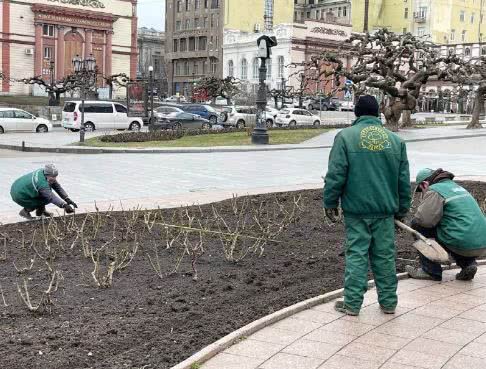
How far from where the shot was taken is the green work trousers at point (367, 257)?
520 centimetres

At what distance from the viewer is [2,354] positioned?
13.9ft

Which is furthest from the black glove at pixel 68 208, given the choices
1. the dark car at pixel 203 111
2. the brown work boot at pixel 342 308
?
the dark car at pixel 203 111

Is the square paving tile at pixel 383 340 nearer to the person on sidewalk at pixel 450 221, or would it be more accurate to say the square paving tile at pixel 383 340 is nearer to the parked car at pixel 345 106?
the person on sidewalk at pixel 450 221

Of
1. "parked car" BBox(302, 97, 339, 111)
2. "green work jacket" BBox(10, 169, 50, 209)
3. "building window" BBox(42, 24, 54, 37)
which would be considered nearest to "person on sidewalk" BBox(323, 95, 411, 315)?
"green work jacket" BBox(10, 169, 50, 209)

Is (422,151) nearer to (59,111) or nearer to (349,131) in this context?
(349,131)

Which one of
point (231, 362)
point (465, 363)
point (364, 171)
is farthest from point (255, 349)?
point (364, 171)

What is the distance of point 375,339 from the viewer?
4738 millimetres

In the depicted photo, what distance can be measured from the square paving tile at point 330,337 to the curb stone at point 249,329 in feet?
1.13

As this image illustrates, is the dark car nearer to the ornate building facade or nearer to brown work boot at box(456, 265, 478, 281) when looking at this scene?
the ornate building facade

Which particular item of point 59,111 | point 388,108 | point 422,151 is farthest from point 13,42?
point 422,151

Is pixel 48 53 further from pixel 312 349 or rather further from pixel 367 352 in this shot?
pixel 367 352

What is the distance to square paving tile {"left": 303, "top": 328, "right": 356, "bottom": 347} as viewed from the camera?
15.3 ft

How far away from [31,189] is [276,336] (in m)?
5.07

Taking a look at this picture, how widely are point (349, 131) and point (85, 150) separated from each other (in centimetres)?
1916
